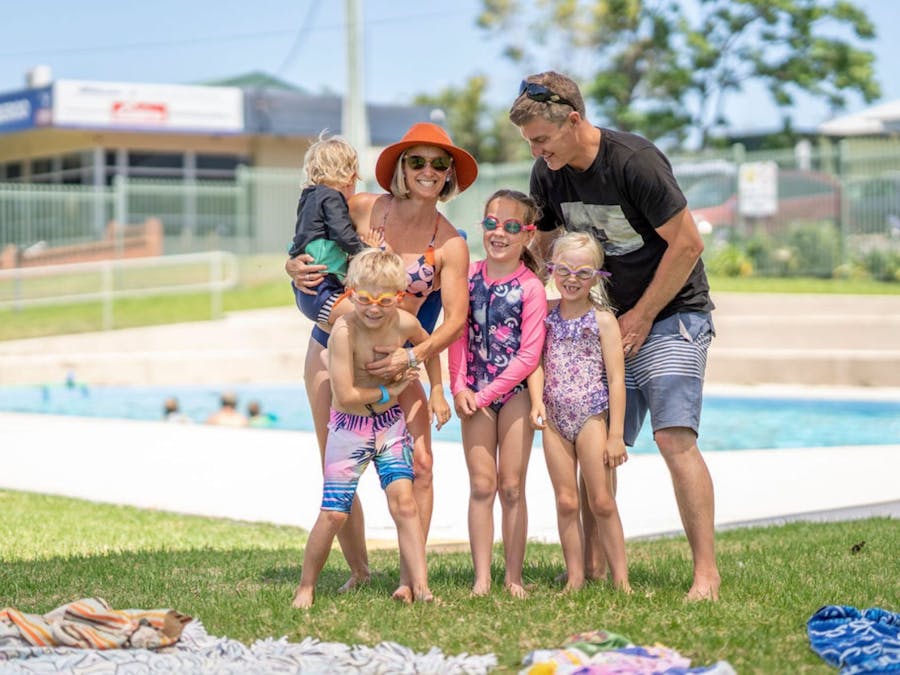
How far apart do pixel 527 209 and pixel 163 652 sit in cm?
239

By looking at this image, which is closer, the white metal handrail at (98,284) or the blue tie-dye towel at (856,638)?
the blue tie-dye towel at (856,638)

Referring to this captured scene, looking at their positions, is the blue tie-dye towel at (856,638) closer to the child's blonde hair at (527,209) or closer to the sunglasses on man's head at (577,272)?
the sunglasses on man's head at (577,272)

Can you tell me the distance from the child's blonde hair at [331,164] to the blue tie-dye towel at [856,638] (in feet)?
8.50

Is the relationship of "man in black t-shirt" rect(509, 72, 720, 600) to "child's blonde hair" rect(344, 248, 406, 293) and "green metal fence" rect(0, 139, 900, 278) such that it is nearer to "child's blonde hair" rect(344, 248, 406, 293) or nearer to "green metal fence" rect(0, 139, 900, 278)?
"child's blonde hair" rect(344, 248, 406, 293)

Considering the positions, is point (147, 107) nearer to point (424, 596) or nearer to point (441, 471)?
point (441, 471)

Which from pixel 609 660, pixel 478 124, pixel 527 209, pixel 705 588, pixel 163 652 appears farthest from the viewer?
pixel 478 124

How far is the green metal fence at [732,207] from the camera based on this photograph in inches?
972

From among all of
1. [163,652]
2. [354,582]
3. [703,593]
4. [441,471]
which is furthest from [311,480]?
[163,652]

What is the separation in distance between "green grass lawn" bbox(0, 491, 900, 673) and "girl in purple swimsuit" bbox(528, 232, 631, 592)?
28cm

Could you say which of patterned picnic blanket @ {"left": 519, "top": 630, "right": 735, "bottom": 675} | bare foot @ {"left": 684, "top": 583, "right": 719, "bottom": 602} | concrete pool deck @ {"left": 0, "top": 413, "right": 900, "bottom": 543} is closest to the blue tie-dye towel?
patterned picnic blanket @ {"left": 519, "top": 630, "right": 735, "bottom": 675}

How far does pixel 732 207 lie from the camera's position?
2572 cm

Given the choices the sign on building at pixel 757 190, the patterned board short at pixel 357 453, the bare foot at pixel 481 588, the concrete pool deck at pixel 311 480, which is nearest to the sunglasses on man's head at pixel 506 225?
the patterned board short at pixel 357 453

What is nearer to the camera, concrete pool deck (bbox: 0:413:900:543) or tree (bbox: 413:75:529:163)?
concrete pool deck (bbox: 0:413:900:543)

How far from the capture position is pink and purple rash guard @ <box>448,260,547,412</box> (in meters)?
5.70
